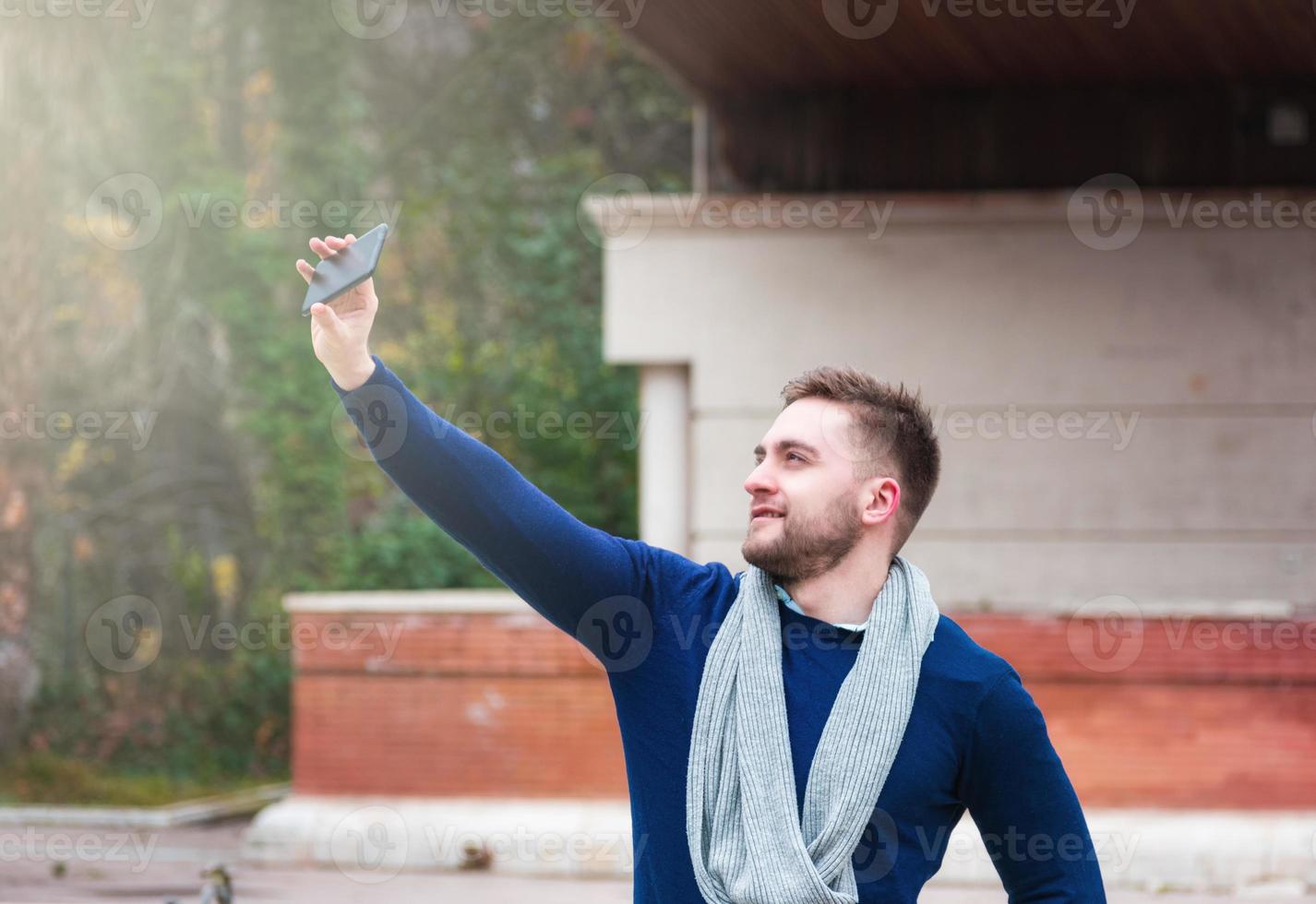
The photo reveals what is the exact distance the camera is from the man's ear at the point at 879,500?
9.39 feet

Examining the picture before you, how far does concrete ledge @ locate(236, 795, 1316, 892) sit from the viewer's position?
1051cm

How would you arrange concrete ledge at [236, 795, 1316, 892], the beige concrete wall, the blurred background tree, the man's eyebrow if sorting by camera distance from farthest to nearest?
the blurred background tree, the beige concrete wall, concrete ledge at [236, 795, 1316, 892], the man's eyebrow

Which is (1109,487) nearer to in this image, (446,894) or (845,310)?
(845,310)

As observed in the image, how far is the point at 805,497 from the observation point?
2807mm

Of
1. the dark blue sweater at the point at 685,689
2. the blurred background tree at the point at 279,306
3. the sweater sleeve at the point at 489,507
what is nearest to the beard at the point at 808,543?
the dark blue sweater at the point at 685,689

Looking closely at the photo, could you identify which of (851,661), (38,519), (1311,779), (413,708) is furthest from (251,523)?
(851,661)

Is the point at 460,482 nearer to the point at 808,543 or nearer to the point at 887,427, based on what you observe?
the point at 808,543

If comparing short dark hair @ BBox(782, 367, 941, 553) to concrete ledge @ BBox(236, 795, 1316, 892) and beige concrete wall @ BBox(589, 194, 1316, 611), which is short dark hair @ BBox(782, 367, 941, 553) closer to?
concrete ledge @ BBox(236, 795, 1316, 892)

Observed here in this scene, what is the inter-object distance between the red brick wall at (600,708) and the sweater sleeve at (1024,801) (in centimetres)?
814

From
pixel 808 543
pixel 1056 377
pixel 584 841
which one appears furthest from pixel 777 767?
pixel 1056 377

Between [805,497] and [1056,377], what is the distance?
31.8ft

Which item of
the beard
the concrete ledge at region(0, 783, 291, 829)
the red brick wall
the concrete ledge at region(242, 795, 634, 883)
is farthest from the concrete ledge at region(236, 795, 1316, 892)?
the beard

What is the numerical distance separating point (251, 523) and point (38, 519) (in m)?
2.77

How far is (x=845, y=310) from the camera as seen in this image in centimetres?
1237
